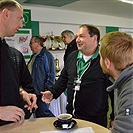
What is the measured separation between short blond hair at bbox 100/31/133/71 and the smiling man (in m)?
0.70

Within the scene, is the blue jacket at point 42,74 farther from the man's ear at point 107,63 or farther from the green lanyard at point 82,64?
the man's ear at point 107,63

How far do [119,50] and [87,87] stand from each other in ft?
2.66

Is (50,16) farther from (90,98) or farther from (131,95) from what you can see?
(131,95)

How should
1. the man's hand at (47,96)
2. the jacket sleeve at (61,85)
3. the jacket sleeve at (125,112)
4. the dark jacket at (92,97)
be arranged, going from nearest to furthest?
1. the jacket sleeve at (125,112)
2. the dark jacket at (92,97)
3. the man's hand at (47,96)
4. the jacket sleeve at (61,85)

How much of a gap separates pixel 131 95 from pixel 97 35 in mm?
1355

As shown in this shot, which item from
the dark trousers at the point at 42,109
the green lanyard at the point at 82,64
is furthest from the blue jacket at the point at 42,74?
the green lanyard at the point at 82,64

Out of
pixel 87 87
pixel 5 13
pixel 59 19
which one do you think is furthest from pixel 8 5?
pixel 59 19

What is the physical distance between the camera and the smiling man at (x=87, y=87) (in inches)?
74.8

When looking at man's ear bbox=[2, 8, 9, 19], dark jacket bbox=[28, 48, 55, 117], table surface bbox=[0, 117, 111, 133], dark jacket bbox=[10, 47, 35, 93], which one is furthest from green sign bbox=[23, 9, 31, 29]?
table surface bbox=[0, 117, 111, 133]

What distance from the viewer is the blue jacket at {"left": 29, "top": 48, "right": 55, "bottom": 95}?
360 cm

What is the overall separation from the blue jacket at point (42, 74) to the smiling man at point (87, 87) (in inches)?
59.6

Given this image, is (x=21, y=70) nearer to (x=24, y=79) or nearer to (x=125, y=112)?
(x=24, y=79)

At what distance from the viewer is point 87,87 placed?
192cm

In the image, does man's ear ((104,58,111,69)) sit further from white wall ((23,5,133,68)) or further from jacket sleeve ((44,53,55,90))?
white wall ((23,5,133,68))
